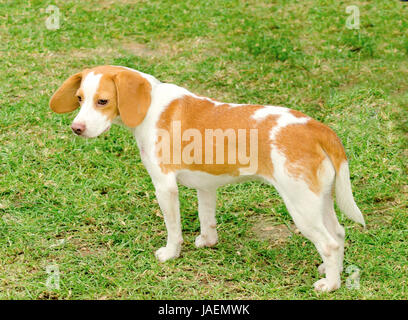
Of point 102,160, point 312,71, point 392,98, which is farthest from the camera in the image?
point 312,71

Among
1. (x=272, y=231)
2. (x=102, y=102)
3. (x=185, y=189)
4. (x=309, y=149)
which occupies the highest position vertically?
(x=102, y=102)

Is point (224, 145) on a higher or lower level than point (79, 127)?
lower

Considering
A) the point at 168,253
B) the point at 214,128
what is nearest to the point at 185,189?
the point at 168,253

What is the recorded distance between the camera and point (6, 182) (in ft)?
19.4

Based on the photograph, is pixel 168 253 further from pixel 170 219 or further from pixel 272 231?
pixel 272 231

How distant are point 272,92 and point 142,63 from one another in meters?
1.99

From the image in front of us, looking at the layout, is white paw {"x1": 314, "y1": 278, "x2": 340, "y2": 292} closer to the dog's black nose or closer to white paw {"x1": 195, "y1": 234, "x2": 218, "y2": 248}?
white paw {"x1": 195, "y1": 234, "x2": 218, "y2": 248}

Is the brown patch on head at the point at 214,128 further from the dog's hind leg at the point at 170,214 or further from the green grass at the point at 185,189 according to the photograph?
the green grass at the point at 185,189

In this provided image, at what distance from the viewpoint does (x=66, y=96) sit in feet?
15.6

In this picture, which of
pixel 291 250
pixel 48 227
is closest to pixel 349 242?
pixel 291 250

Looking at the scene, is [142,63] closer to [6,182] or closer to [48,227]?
[6,182]

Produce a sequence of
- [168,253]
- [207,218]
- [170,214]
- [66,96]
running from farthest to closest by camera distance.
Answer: [207,218], [168,253], [66,96], [170,214]

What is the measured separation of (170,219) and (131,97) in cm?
101

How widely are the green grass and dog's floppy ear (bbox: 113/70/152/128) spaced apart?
124cm
